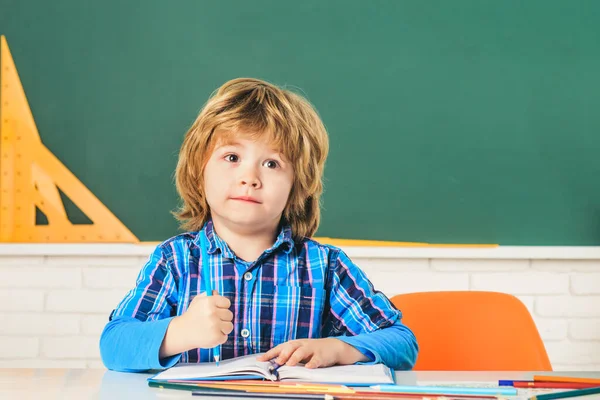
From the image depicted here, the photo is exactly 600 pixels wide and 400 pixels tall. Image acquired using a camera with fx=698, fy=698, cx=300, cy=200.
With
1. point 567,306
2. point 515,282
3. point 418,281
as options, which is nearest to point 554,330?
point 567,306

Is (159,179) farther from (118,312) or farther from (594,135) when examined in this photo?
(594,135)

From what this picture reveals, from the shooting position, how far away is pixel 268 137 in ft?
3.79

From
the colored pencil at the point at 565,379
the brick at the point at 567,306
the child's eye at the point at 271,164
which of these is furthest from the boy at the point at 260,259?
the brick at the point at 567,306

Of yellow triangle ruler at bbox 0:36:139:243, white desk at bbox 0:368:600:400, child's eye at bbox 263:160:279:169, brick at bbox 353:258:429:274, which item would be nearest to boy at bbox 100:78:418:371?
child's eye at bbox 263:160:279:169

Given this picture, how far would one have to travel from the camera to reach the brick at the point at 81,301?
84.0 inches

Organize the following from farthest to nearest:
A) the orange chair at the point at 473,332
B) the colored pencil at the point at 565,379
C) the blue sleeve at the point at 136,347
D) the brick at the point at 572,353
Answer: the brick at the point at 572,353
the orange chair at the point at 473,332
the blue sleeve at the point at 136,347
the colored pencil at the point at 565,379

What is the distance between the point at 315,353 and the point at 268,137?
393 mm

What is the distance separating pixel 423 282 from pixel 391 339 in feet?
3.56

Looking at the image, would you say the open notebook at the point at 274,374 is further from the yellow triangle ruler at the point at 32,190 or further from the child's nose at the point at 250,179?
the yellow triangle ruler at the point at 32,190

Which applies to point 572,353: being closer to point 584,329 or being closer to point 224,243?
point 584,329

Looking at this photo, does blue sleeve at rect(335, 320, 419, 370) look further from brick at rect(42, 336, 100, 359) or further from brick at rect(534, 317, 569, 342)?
brick at rect(42, 336, 100, 359)

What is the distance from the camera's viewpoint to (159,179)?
216 cm

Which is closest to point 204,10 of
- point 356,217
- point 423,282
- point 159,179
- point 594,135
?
point 159,179

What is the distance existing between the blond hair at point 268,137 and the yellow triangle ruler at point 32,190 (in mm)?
927
